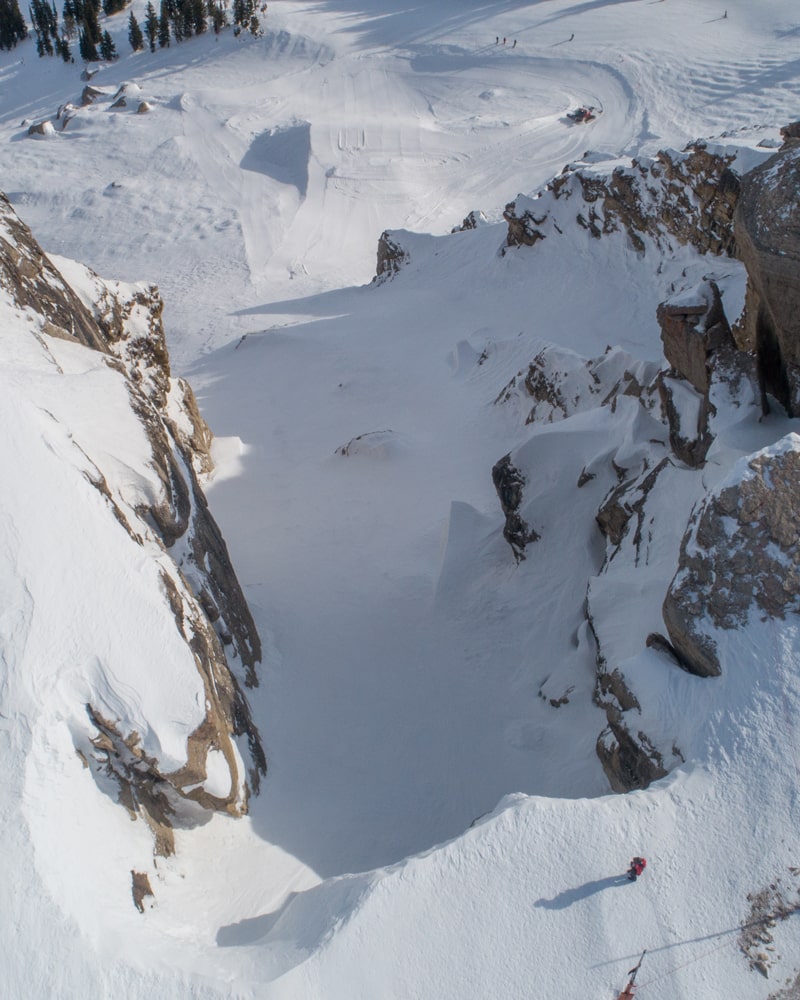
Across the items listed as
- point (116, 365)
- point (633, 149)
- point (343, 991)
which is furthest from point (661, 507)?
point (633, 149)

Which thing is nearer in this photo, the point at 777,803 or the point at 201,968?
the point at 201,968

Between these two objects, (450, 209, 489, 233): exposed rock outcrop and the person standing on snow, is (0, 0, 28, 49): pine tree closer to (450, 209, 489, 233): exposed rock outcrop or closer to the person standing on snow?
(450, 209, 489, 233): exposed rock outcrop

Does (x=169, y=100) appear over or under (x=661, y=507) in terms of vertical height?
over

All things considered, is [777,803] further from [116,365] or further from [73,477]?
[116,365]

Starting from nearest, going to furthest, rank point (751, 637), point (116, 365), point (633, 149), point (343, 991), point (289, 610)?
point (343, 991) < point (751, 637) < point (116, 365) < point (289, 610) < point (633, 149)

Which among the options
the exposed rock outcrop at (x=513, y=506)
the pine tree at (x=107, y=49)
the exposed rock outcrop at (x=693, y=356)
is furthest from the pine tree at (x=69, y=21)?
the exposed rock outcrop at (x=693, y=356)

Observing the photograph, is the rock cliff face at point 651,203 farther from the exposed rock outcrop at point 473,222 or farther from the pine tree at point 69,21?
the pine tree at point 69,21

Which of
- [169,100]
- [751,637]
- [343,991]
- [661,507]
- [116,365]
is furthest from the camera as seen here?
[169,100]
